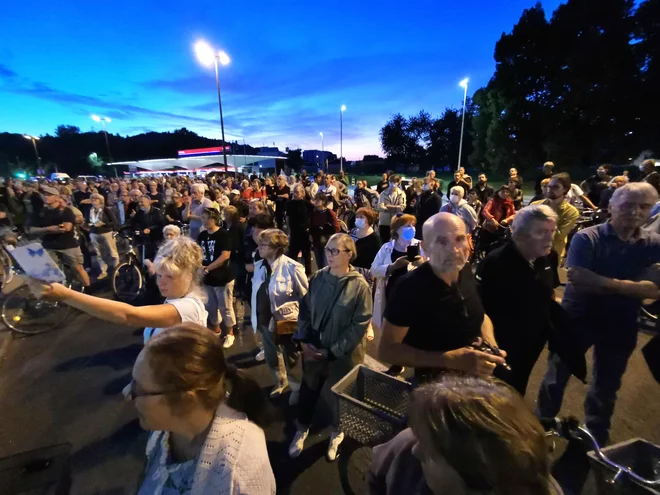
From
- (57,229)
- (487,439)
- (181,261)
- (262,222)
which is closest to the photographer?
(487,439)

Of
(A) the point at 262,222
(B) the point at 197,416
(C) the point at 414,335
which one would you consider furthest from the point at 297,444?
(A) the point at 262,222

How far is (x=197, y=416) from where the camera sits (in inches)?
51.1

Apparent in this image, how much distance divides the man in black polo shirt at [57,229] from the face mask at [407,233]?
6126 millimetres

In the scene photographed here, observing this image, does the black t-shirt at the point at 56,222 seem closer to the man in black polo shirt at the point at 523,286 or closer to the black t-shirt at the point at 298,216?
the black t-shirt at the point at 298,216

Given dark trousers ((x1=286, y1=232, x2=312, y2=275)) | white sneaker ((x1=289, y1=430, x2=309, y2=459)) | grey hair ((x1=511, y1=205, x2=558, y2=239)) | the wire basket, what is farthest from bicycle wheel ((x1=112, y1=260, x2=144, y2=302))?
grey hair ((x1=511, y1=205, x2=558, y2=239))

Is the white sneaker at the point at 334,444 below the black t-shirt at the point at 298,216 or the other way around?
below

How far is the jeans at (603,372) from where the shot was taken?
Answer: 270 cm

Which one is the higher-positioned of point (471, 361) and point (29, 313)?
point (471, 361)

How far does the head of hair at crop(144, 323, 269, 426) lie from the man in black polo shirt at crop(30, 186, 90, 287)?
6452 mm

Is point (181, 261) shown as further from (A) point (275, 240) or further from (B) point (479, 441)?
(B) point (479, 441)

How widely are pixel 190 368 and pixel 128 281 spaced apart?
673 centimetres

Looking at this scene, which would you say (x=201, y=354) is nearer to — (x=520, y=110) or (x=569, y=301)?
(x=569, y=301)

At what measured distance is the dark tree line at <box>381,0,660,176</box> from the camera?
2206 centimetres

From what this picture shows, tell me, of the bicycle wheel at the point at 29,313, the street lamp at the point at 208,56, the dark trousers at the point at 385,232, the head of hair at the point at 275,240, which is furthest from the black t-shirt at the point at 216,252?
the street lamp at the point at 208,56
